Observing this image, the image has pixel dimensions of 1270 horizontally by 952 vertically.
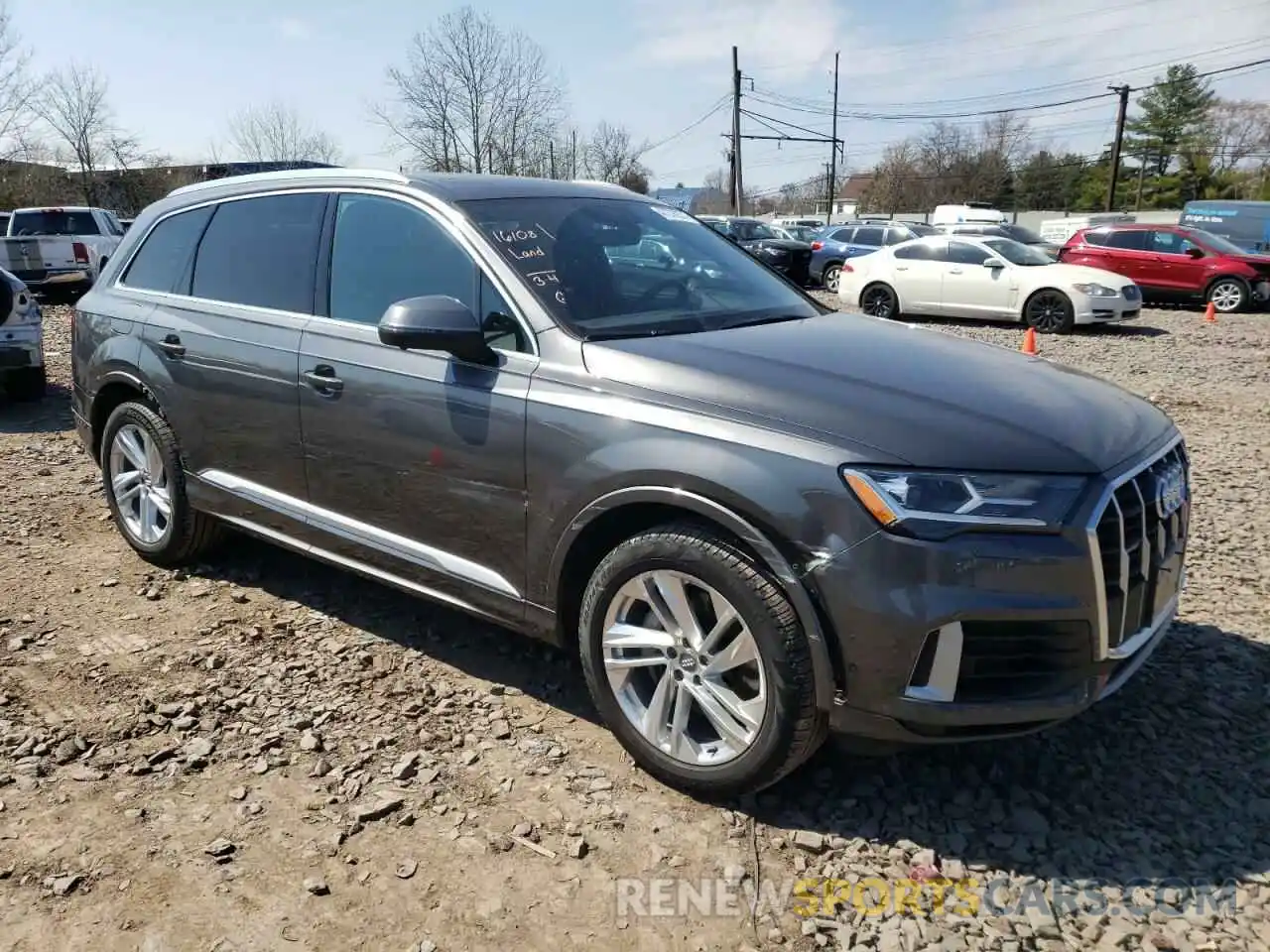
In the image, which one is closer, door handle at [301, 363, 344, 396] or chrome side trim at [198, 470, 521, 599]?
chrome side trim at [198, 470, 521, 599]

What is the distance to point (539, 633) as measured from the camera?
312 centimetres

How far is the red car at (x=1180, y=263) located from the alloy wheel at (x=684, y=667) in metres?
18.5

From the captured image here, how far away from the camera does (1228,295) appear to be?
58.1 ft

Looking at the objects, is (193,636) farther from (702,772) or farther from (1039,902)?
(1039,902)

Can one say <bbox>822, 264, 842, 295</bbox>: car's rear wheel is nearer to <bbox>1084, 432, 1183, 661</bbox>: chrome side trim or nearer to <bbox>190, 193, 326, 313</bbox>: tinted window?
<bbox>190, 193, 326, 313</bbox>: tinted window

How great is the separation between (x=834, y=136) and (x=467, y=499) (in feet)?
184

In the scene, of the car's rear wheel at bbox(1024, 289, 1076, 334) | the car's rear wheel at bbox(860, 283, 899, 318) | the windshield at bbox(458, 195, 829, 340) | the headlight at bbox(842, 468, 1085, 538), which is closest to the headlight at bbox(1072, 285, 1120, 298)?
the car's rear wheel at bbox(1024, 289, 1076, 334)

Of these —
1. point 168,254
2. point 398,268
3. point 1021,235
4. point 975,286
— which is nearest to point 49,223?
point 168,254

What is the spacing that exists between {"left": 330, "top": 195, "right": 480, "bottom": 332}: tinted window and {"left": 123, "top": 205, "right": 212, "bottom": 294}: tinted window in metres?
1.11

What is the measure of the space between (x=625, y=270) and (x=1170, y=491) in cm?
193

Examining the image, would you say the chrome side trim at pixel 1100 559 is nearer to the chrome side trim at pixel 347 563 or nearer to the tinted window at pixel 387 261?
the chrome side trim at pixel 347 563

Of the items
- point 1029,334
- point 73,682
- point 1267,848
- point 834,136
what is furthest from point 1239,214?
point 834,136

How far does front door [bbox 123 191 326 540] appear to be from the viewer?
378 cm

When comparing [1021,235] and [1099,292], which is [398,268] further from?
[1021,235]
